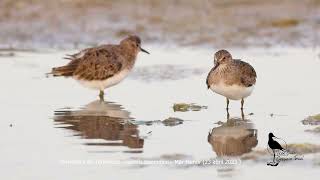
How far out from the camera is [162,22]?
19.5 meters

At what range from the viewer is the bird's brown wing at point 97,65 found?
13125 mm

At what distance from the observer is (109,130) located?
10.7 metres

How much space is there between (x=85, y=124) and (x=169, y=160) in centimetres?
221

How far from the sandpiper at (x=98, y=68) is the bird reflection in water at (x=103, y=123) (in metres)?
0.48

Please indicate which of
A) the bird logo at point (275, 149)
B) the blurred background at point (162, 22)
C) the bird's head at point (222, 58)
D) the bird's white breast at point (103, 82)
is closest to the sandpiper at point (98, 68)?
the bird's white breast at point (103, 82)

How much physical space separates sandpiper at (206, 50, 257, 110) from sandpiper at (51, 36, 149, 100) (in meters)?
1.70

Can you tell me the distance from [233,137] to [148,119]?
140 cm

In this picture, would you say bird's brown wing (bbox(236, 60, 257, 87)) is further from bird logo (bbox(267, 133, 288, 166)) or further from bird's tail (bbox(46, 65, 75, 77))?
bird's tail (bbox(46, 65, 75, 77))

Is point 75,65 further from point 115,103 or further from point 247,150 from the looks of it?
point 247,150

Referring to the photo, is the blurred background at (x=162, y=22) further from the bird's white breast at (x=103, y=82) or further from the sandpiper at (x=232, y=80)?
the sandpiper at (x=232, y=80)

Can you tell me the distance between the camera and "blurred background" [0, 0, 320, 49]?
18.0m

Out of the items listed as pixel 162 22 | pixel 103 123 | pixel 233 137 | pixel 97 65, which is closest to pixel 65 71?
pixel 97 65

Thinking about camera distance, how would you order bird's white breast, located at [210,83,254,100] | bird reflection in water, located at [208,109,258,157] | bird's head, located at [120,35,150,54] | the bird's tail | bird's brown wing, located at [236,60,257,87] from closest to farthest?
bird reflection in water, located at [208,109,258,157] < bird's white breast, located at [210,83,254,100] < bird's brown wing, located at [236,60,257,87] < the bird's tail < bird's head, located at [120,35,150,54]

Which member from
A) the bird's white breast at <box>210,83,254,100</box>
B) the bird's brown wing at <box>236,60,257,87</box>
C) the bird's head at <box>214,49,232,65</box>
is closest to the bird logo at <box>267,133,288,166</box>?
the bird's white breast at <box>210,83,254,100</box>
